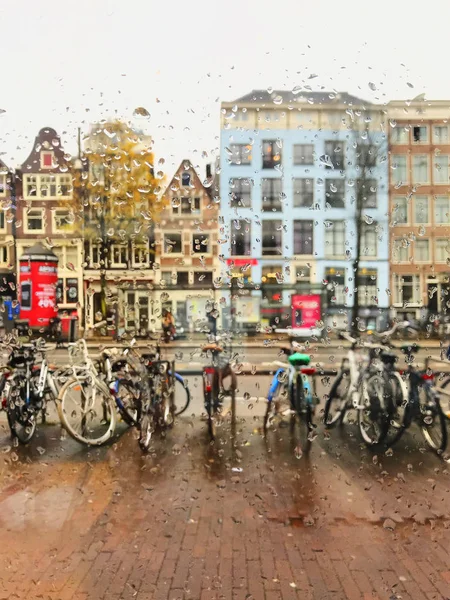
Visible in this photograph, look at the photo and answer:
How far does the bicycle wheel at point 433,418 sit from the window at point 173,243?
2231 mm

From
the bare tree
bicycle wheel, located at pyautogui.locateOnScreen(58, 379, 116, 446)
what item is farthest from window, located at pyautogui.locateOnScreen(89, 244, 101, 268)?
the bare tree

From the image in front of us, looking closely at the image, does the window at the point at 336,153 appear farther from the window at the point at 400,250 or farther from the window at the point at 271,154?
the window at the point at 400,250

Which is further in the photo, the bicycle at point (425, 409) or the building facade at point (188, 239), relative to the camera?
the building facade at point (188, 239)

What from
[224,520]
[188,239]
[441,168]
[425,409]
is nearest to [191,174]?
[188,239]

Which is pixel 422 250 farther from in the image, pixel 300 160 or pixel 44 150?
pixel 44 150

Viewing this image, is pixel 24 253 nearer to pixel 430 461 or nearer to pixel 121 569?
pixel 121 569

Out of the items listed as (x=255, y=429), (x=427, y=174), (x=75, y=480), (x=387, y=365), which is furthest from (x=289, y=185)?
(x=75, y=480)

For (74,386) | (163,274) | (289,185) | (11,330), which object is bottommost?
(74,386)

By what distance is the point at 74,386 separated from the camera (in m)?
4.58

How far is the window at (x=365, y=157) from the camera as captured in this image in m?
4.86

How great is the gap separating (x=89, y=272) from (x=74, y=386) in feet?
3.21

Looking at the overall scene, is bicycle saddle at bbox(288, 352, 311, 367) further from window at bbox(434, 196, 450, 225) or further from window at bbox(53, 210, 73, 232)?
window at bbox(53, 210, 73, 232)

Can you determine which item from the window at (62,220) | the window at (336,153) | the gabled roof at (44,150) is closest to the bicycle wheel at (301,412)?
the window at (336,153)

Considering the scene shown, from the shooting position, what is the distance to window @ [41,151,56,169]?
4770 millimetres
